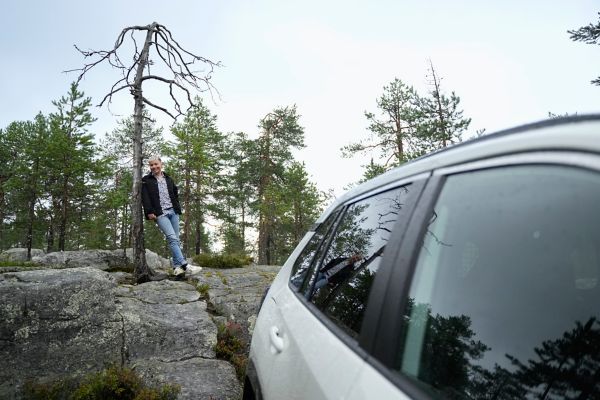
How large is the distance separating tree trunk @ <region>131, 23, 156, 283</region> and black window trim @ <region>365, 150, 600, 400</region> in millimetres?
7469

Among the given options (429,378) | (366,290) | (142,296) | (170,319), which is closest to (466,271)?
(429,378)

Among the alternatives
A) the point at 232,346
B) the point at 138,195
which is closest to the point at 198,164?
the point at 138,195

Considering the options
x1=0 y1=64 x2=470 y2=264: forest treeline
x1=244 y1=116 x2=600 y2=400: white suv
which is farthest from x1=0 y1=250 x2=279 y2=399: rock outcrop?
x1=0 y1=64 x2=470 y2=264: forest treeline

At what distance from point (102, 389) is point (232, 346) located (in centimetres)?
159

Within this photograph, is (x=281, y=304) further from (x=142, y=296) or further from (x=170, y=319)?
(x=142, y=296)

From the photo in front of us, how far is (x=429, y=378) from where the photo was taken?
2.99 feet

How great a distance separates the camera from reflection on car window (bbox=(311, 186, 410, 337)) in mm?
1370

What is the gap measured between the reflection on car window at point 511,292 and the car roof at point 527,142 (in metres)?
0.05

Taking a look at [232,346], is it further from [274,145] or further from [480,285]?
[274,145]

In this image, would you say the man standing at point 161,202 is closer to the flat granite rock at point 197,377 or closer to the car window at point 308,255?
the flat granite rock at point 197,377

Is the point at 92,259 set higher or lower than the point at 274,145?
lower

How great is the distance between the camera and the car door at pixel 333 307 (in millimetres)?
1228

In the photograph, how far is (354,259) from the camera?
164 centimetres

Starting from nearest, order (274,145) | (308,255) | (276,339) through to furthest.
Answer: (276,339)
(308,255)
(274,145)
